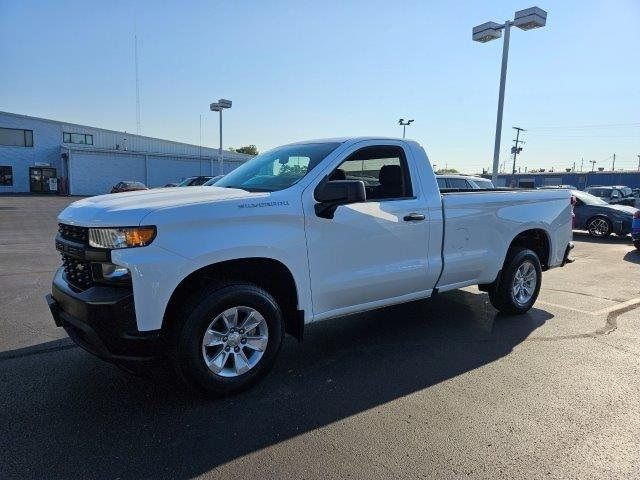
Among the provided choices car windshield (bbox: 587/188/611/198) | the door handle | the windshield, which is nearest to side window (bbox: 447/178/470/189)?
the door handle

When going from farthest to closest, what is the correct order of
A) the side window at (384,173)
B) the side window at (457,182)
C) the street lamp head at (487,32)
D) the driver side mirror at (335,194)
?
the street lamp head at (487,32) < the side window at (457,182) < the side window at (384,173) < the driver side mirror at (335,194)

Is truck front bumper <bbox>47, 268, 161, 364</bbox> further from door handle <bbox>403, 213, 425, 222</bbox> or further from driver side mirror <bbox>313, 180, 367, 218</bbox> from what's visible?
door handle <bbox>403, 213, 425, 222</bbox>

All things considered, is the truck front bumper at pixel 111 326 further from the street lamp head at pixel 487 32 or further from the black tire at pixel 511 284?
the street lamp head at pixel 487 32

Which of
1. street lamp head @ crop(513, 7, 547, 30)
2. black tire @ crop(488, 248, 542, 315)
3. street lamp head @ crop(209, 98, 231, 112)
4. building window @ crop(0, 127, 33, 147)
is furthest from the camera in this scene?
building window @ crop(0, 127, 33, 147)

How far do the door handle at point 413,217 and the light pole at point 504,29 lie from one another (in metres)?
12.6

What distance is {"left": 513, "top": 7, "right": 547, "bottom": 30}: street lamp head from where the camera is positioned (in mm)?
14078

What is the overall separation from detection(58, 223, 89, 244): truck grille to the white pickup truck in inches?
0.6

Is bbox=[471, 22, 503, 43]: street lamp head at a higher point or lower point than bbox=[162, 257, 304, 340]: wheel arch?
higher

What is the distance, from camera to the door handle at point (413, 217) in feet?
14.6

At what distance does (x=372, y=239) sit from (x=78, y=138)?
158ft

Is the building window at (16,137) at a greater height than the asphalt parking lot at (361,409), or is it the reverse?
the building window at (16,137)

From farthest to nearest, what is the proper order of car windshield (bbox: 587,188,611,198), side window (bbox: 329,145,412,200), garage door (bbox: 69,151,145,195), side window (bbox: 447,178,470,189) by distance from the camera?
garage door (bbox: 69,151,145,195), car windshield (bbox: 587,188,611,198), side window (bbox: 447,178,470,189), side window (bbox: 329,145,412,200)

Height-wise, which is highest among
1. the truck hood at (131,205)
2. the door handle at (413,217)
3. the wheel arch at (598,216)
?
the truck hood at (131,205)

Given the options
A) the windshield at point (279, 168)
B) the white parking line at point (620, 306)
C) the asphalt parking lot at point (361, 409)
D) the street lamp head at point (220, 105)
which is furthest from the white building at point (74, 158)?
the white parking line at point (620, 306)
